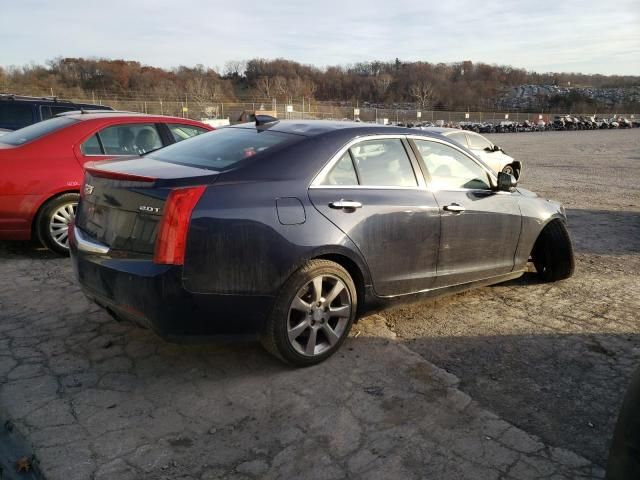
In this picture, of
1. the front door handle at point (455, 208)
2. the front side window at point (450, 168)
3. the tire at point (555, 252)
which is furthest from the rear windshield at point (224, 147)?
the tire at point (555, 252)

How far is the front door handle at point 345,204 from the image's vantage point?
11.5 feet

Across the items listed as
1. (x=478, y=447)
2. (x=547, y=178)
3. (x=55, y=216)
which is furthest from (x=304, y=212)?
(x=547, y=178)

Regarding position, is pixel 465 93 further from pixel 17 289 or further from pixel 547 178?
pixel 17 289

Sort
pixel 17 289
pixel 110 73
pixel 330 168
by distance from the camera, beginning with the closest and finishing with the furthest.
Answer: pixel 330 168, pixel 17 289, pixel 110 73

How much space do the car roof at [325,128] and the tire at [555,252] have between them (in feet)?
6.34

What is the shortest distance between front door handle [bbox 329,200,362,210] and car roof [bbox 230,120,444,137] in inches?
21.6

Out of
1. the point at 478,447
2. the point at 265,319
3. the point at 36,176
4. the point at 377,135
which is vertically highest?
the point at 377,135

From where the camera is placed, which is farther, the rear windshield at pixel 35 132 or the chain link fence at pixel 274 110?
the chain link fence at pixel 274 110

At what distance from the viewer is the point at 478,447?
9.04 feet

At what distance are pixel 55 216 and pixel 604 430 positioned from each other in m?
5.28

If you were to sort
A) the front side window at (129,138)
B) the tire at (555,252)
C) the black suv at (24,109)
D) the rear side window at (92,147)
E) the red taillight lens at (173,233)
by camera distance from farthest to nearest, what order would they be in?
the black suv at (24,109)
the front side window at (129,138)
the rear side window at (92,147)
the tire at (555,252)
the red taillight lens at (173,233)

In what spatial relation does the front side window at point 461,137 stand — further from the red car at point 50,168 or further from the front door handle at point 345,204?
the front door handle at point 345,204

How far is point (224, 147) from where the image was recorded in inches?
150

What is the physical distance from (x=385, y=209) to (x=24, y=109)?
29.9ft
